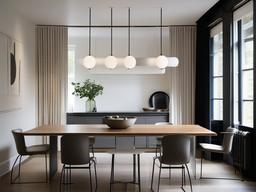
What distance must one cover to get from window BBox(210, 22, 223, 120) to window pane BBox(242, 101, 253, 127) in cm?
95

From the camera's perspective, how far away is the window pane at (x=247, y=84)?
4699mm

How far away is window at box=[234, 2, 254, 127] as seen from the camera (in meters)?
4.72

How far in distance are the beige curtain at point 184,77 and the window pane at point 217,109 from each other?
1.89ft

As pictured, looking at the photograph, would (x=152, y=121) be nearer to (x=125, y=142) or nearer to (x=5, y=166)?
(x=125, y=142)

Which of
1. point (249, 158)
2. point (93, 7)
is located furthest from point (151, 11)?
point (249, 158)

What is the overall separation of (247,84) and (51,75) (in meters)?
4.00

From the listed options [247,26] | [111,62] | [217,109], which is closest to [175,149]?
[111,62]

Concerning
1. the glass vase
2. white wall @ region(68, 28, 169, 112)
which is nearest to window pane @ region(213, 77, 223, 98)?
white wall @ region(68, 28, 169, 112)

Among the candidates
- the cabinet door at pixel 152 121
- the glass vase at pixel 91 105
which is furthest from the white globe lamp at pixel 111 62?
the cabinet door at pixel 152 121

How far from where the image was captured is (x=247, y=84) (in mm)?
4832

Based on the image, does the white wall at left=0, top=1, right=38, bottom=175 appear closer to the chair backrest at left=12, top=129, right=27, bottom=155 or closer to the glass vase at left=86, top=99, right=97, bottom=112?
the chair backrest at left=12, top=129, right=27, bottom=155

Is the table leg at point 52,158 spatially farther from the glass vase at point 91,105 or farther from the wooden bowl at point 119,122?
the glass vase at point 91,105

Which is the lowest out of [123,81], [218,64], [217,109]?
[217,109]

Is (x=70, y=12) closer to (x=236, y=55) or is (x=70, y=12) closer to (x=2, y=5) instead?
(x=2, y=5)
